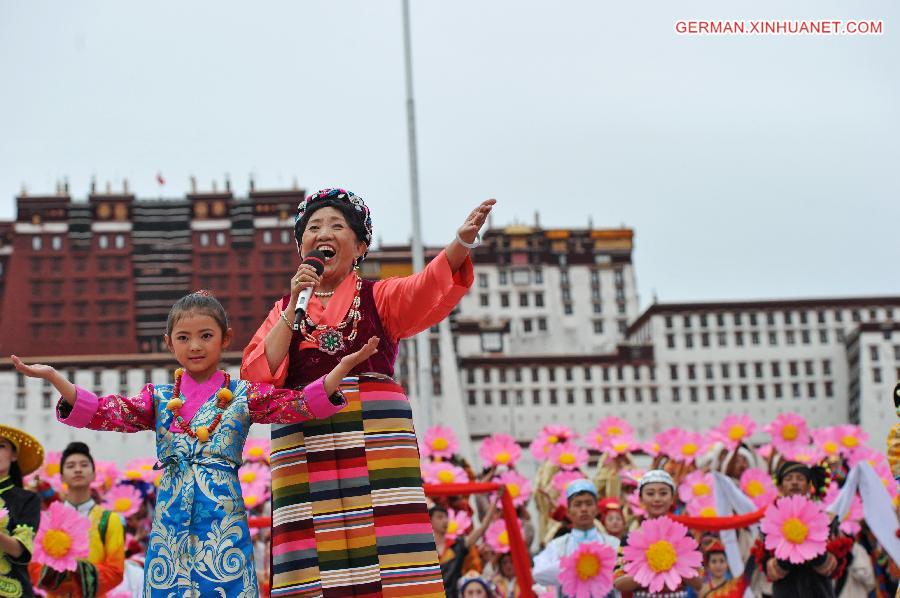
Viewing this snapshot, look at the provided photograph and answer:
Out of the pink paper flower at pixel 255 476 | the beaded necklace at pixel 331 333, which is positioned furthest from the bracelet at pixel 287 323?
the pink paper flower at pixel 255 476

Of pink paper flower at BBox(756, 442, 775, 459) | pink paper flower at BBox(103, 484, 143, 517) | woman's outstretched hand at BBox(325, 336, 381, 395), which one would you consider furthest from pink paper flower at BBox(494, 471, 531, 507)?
woman's outstretched hand at BBox(325, 336, 381, 395)

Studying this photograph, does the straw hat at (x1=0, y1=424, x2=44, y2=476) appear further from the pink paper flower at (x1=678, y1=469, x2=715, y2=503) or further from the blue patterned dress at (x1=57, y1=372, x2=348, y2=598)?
the pink paper flower at (x1=678, y1=469, x2=715, y2=503)

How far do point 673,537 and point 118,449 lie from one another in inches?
1694

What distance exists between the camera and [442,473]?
30.6 ft

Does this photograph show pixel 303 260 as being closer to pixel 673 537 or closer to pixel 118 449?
pixel 673 537

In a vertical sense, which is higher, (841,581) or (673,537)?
(673,537)

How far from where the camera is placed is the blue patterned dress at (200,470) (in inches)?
138

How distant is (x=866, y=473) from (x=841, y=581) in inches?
25.4

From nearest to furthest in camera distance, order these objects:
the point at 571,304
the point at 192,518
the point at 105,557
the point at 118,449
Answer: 1. the point at 192,518
2. the point at 105,557
3. the point at 118,449
4. the point at 571,304

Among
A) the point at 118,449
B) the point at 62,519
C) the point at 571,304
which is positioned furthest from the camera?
the point at 571,304

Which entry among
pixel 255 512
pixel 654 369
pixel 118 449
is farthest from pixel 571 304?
pixel 255 512

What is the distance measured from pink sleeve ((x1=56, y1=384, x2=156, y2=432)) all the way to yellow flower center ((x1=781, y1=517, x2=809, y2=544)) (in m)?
3.30

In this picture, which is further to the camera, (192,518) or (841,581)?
(841,581)

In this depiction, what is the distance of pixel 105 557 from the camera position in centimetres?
548
